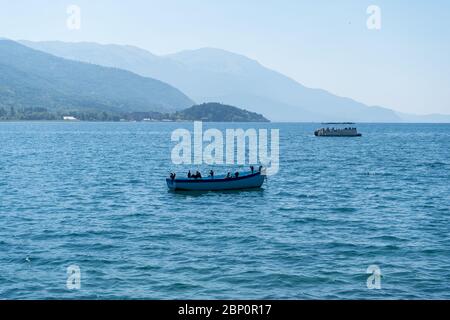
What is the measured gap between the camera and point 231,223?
1924 inches

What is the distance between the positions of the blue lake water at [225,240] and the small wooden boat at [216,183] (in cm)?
146

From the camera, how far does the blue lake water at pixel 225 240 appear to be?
29.5 metres

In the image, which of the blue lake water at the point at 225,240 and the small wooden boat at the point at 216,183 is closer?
the blue lake water at the point at 225,240

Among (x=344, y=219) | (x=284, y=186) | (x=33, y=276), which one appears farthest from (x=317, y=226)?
(x=284, y=186)

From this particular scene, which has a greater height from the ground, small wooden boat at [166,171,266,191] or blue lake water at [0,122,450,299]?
small wooden boat at [166,171,266,191]

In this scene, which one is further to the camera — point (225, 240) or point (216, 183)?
point (216, 183)

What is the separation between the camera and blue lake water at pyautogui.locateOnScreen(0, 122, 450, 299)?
2950 cm

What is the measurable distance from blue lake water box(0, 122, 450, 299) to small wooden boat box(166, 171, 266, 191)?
1465 mm

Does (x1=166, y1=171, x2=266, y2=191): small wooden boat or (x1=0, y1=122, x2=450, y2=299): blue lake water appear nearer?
(x1=0, y1=122, x2=450, y2=299): blue lake water

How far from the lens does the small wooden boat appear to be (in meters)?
68.9

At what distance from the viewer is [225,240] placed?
135 ft

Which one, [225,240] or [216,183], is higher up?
[216,183]

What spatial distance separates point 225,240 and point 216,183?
93.6ft

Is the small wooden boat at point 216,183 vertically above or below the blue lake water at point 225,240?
above
